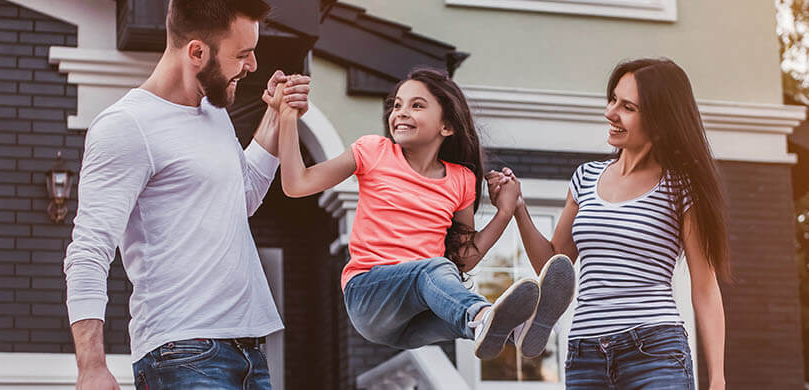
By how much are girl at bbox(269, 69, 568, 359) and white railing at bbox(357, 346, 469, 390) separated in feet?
8.69

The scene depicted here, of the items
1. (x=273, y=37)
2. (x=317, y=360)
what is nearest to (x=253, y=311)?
(x=273, y=37)

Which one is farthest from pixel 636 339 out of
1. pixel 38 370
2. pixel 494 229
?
pixel 38 370

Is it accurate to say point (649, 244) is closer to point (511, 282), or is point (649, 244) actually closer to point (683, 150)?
point (683, 150)

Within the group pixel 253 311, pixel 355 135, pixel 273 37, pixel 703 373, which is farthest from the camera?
pixel 703 373

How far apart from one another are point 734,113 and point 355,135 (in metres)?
3.23

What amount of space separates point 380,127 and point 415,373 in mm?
1851

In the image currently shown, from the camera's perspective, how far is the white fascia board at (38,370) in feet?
23.6

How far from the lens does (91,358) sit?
3.18 m

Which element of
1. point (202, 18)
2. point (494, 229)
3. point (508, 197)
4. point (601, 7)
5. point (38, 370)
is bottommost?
point (38, 370)

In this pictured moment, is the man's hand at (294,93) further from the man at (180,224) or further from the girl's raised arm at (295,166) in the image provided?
the man at (180,224)

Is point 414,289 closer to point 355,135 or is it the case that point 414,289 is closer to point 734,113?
point 355,135

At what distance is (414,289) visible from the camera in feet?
13.6

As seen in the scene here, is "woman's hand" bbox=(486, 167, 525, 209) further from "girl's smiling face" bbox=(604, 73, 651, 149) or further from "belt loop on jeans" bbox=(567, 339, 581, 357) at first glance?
"belt loop on jeans" bbox=(567, 339, 581, 357)

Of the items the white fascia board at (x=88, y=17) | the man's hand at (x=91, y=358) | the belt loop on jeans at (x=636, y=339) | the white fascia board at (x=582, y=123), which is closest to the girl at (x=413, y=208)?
the belt loop on jeans at (x=636, y=339)
